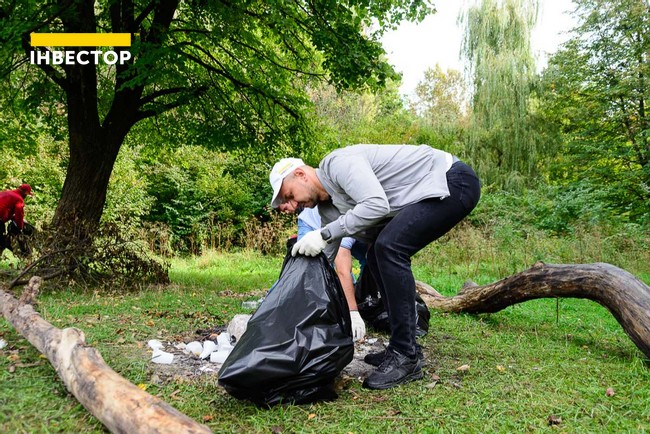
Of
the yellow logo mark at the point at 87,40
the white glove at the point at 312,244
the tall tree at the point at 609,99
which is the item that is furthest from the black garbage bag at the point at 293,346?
the tall tree at the point at 609,99

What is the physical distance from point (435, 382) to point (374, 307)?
4.41 ft

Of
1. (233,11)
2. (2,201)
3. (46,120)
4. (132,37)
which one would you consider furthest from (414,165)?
(2,201)

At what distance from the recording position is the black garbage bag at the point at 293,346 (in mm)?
2217

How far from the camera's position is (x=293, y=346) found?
7.52ft

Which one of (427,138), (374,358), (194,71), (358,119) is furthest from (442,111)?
(374,358)

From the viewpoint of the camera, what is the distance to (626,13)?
12.0 metres

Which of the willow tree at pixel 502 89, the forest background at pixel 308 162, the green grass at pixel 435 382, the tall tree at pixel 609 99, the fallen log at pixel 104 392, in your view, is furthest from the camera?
the willow tree at pixel 502 89

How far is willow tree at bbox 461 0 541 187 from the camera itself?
1501 cm

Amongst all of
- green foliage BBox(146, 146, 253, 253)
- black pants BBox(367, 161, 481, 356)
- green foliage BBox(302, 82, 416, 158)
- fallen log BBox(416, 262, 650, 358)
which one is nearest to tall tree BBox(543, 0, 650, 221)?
green foliage BBox(302, 82, 416, 158)

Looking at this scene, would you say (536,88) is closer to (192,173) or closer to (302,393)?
(192,173)

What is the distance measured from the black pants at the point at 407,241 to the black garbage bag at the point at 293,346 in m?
0.29

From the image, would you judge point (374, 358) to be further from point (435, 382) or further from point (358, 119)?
point (358, 119)

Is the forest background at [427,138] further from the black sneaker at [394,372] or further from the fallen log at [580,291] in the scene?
the black sneaker at [394,372]

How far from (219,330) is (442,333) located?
175 cm
